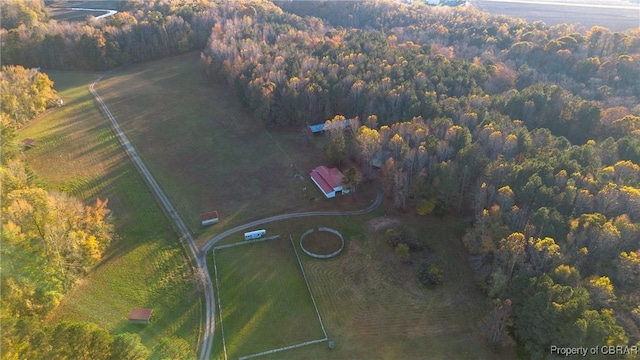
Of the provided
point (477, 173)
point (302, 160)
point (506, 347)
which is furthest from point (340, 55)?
point (506, 347)

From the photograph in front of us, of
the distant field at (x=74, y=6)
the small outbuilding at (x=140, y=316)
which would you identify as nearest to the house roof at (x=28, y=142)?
the small outbuilding at (x=140, y=316)

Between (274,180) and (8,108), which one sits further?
(8,108)

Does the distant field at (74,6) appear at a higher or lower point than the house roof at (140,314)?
higher

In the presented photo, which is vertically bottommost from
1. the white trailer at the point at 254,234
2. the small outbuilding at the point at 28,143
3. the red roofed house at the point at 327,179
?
the white trailer at the point at 254,234

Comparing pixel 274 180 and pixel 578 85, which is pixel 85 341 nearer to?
pixel 274 180

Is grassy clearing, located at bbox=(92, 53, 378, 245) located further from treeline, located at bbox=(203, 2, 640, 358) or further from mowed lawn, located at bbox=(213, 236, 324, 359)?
mowed lawn, located at bbox=(213, 236, 324, 359)

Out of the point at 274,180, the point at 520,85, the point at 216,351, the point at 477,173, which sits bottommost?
the point at 216,351

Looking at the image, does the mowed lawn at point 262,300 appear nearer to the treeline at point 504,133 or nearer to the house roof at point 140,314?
the house roof at point 140,314
